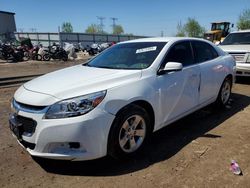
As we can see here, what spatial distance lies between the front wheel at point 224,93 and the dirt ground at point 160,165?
1093 mm

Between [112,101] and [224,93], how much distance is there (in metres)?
3.55

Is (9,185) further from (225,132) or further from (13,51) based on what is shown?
(13,51)

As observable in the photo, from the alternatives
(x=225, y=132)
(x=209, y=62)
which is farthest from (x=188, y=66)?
(x=225, y=132)

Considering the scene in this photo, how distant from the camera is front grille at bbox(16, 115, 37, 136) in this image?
3.26m

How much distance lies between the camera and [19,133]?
11.3 ft

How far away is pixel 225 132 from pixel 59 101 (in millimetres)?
2879

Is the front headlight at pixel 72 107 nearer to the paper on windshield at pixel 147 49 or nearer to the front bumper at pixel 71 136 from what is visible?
the front bumper at pixel 71 136

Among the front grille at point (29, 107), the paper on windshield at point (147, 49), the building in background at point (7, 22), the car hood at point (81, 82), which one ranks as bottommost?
the front grille at point (29, 107)

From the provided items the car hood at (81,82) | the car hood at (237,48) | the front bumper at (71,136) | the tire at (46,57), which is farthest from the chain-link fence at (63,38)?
the front bumper at (71,136)

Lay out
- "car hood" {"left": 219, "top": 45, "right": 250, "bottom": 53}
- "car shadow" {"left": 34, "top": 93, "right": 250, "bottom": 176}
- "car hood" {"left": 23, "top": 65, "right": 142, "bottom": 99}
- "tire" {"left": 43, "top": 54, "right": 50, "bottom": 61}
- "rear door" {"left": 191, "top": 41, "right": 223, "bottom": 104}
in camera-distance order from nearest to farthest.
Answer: "car hood" {"left": 23, "top": 65, "right": 142, "bottom": 99}, "car shadow" {"left": 34, "top": 93, "right": 250, "bottom": 176}, "rear door" {"left": 191, "top": 41, "right": 223, "bottom": 104}, "car hood" {"left": 219, "top": 45, "right": 250, "bottom": 53}, "tire" {"left": 43, "top": 54, "right": 50, "bottom": 61}

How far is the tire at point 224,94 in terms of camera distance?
5.88 m

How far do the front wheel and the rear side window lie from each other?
670 millimetres

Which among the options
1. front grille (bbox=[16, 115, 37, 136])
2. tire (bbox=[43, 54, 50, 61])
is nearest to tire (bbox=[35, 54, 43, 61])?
tire (bbox=[43, 54, 50, 61])

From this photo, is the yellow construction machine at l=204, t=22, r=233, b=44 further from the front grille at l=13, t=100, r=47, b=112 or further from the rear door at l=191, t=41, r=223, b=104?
the front grille at l=13, t=100, r=47, b=112
